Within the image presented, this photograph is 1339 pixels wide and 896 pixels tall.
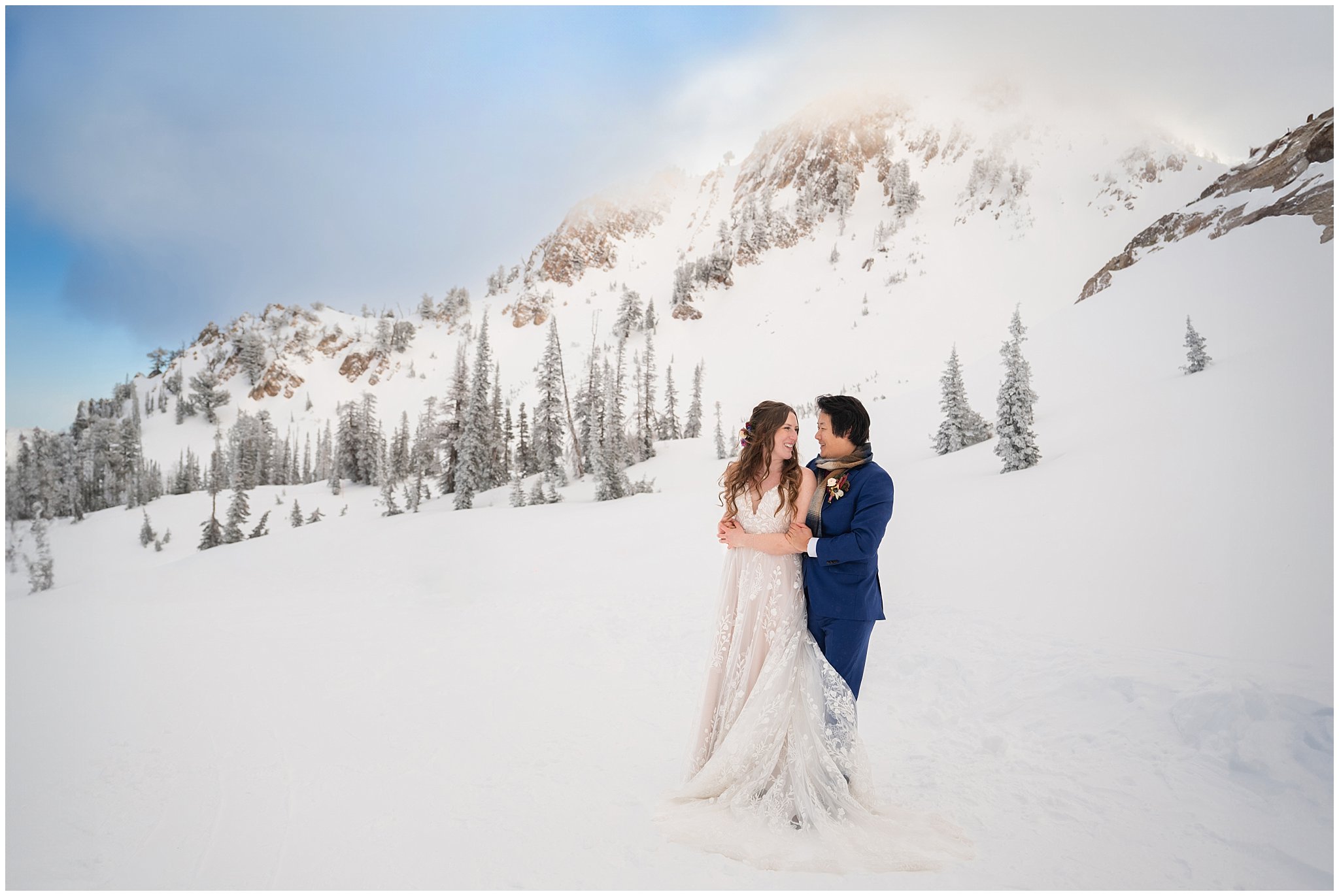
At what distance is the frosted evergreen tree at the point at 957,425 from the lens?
14039 mm

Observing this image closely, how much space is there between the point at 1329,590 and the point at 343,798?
8.13 metres

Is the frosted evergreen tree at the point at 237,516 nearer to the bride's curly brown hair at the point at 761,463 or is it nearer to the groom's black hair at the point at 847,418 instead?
the bride's curly brown hair at the point at 761,463

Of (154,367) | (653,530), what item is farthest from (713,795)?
(154,367)

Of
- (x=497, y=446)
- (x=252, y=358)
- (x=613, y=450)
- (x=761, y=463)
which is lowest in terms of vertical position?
(x=761, y=463)

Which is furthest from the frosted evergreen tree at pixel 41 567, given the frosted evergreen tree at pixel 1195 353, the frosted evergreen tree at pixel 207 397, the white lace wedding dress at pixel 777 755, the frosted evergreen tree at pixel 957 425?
the frosted evergreen tree at pixel 207 397

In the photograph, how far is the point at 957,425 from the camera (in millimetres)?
14188

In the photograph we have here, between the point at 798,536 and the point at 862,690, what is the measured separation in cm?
297

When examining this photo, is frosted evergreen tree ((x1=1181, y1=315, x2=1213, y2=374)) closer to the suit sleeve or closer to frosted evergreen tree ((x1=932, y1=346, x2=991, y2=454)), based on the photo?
frosted evergreen tree ((x1=932, y1=346, x2=991, y2=454))

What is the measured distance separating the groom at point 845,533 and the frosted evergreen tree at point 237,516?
876 inches

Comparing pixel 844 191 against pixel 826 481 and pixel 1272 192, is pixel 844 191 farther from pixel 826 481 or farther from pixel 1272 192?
pixel 826 481

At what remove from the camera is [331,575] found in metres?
10.7

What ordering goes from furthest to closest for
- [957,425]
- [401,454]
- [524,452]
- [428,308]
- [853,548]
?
1. [428,308]
2. [401,454]
3. [524,452]
4. [957,425]
5. [853,548]

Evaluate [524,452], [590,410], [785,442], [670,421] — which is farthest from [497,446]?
[785,442]

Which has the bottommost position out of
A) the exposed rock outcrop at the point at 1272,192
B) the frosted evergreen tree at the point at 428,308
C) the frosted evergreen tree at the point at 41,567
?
the frosted evergreen tree at the point at 41,567
